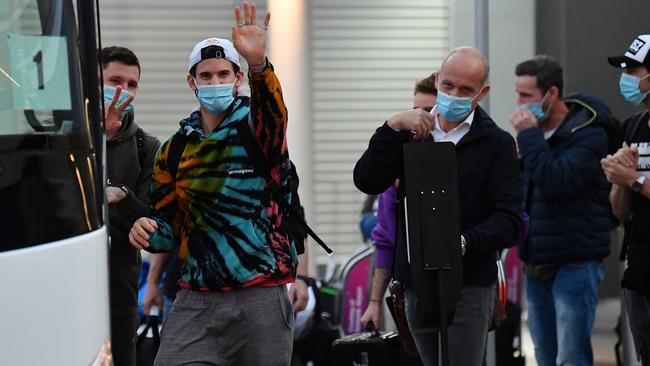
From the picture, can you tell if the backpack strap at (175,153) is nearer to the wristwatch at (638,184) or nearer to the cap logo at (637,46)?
the wristwatch at (638,184)

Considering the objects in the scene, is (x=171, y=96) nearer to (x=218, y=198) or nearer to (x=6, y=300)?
(x=218, y=198)

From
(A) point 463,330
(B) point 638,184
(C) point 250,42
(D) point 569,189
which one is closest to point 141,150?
(C) point 250,42

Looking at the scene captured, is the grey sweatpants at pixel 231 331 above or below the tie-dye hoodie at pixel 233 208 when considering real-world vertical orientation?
below

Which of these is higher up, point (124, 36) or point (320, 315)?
point (124, 36)

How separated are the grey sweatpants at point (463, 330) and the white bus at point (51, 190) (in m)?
1.91

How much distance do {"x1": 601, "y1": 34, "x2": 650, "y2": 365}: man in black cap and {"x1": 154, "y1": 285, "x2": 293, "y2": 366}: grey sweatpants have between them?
2.08m

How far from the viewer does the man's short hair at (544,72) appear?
8.29 meters

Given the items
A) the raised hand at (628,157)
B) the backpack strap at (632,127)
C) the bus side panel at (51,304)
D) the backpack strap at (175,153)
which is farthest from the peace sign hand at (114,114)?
the backpack strap at (632,127)

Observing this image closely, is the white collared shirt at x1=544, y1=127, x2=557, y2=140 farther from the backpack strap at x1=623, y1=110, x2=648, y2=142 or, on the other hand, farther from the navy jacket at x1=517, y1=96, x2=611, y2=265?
the backpack strap at x1=623, y1=110, x2=648, y2=142

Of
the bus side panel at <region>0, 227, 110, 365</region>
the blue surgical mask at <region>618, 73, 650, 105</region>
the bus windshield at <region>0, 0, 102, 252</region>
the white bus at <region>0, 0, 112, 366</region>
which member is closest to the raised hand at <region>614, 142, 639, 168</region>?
the blue surgical mask at <region>618, 73, 650, 105</region>

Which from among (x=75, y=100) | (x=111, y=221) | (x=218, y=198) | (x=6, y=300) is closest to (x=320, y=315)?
(x=111, y=221)

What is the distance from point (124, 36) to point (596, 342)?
17.8ft

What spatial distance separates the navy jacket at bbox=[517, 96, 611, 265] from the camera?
7.92 meters

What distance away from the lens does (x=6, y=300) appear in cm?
360
